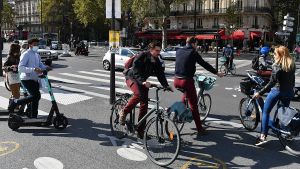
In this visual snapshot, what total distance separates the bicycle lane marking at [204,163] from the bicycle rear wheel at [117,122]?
4.80 ft

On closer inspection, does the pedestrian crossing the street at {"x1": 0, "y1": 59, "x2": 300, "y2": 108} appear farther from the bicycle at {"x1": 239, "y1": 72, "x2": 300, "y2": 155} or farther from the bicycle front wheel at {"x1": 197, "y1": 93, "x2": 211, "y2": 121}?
the bicycle at {"x1": 239, "y1": 72, "x2": 300, "y2": 155}

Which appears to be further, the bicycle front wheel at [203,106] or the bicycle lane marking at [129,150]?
the bicycle front wheel at [203,106]

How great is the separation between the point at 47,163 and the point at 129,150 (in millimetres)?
1305

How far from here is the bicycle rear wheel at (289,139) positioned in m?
6.04

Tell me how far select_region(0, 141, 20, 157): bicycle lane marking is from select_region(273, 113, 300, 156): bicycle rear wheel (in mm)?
4272

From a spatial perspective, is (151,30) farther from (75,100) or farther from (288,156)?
(288,156)

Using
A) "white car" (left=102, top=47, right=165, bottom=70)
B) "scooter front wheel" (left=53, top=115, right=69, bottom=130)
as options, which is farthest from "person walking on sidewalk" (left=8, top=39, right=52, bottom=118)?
"white car" (left=102, top=47, right=165, bottom=70)

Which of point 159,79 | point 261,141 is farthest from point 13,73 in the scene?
point 261,141

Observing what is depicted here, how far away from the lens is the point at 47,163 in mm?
5473

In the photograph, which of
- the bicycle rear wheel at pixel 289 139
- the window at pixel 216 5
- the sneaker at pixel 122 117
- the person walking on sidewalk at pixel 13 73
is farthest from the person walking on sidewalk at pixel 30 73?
the window at pixel 216 5

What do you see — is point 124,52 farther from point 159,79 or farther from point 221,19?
point 221,19

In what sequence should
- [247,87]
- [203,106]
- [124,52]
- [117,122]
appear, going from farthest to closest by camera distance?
[124,52] → [203,106] → [247,87] → [117,122]

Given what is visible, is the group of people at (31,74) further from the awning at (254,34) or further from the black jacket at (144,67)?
the awning at (254,34)

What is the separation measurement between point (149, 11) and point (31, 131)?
40.4 meters
